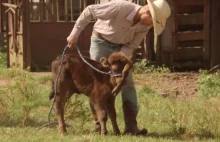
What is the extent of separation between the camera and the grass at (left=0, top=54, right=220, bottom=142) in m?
7.18

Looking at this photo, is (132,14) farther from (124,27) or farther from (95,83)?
(95,83)

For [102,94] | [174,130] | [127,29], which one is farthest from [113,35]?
[174,130]

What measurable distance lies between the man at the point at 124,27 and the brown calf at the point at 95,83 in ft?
1.07

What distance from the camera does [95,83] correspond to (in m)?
7.27

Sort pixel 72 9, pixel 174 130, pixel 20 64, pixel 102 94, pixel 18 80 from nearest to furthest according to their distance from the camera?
pixel 102 94
pixel 174 130
pixel 18 80
pixel 20 64
pixel 72 9

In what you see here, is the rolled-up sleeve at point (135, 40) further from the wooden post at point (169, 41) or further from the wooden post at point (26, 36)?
the wooden post at point (26, 36)

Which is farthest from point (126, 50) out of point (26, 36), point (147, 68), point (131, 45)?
point (26, 36)

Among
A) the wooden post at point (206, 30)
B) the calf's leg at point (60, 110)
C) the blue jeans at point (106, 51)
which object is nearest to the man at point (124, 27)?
the blue jeans at point (106, 51)

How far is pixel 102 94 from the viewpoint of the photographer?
7195mm

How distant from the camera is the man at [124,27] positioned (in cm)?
720

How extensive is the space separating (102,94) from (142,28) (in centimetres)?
97

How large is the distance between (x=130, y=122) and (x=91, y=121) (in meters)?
0.90

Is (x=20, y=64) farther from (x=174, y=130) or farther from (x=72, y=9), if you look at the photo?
(x=174, y=130)

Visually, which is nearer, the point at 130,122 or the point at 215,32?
the point at 130,122
